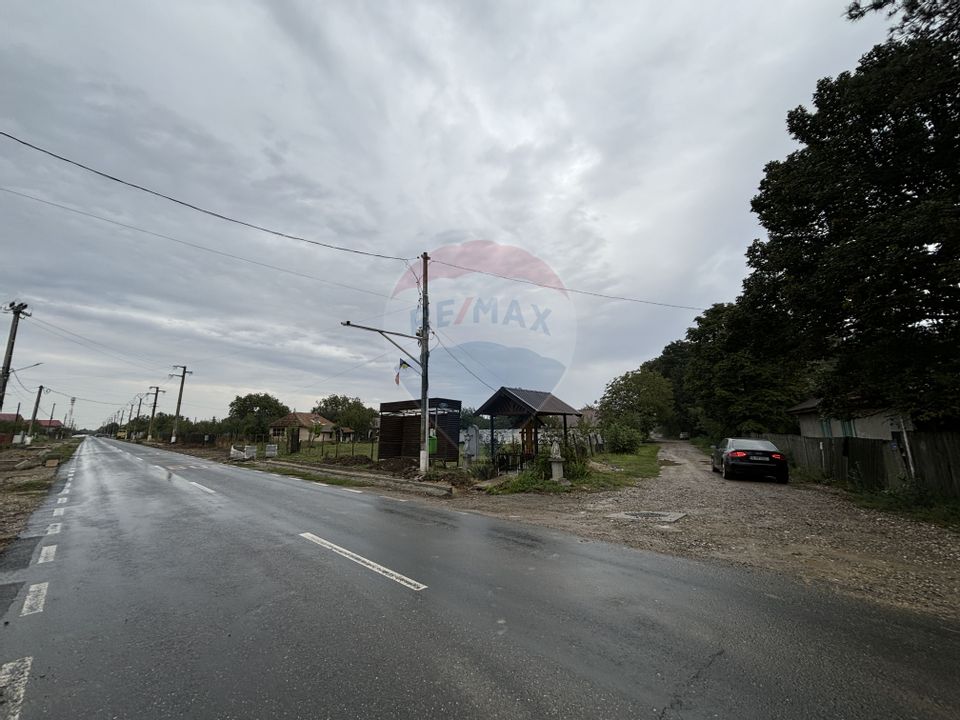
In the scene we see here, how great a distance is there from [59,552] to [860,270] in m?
16.8

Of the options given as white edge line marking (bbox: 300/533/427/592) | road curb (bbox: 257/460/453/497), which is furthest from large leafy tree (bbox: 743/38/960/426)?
road curb (bbox: 257/460/453/497)

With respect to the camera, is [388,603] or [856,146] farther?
[856,146]

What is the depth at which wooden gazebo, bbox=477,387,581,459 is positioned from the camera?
1784 cm

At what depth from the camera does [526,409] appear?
17672 millimetres

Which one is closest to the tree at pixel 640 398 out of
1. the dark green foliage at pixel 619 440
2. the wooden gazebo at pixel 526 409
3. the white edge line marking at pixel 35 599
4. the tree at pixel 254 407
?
the dark green foliage at pixel 619 440

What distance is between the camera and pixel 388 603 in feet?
14.6

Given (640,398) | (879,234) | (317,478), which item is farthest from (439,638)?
(640,398)

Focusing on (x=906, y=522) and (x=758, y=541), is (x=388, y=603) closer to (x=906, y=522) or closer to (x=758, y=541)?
(x=758, y=541)

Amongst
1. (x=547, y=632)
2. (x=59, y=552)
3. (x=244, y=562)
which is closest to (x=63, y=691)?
(x=244, y=562)

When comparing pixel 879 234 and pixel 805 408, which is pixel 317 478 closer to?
pixel 879 234

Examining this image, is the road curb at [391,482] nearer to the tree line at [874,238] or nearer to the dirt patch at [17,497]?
the dirt patch at [17,497]

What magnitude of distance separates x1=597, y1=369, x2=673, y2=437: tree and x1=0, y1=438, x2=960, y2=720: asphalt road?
4867 centimetres

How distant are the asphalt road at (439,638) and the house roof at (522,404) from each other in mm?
10866

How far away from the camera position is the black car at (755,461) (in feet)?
50.1
